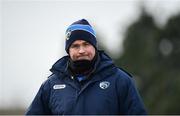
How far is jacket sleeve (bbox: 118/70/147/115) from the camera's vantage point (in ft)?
21.4

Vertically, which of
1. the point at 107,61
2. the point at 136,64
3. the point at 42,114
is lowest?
the point at 136,64

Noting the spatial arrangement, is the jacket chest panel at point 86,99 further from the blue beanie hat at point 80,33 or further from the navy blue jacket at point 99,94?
the blue beanie hat at point 80,33

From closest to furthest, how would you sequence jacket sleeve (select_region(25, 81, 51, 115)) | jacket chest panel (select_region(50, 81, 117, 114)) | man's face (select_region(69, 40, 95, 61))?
jacket chest panel (select_region(50, 81, 117, 114)) < man's face (select_region(69, 40, 95, 61)) < jacket sleeve (select_region(25, 81, 51, 115))

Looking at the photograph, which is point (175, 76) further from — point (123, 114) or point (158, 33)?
point (123, 114)

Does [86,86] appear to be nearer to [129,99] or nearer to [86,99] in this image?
[86,99]

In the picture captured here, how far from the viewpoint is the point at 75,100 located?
21.5ft

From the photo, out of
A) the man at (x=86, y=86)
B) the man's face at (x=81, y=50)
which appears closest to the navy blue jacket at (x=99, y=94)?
the man at (x=86, y=86)

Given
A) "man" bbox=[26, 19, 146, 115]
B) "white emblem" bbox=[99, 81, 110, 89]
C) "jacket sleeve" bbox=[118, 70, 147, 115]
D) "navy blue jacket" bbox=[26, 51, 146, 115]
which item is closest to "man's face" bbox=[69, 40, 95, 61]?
"man" bbox=[26, 19, 146, 115]

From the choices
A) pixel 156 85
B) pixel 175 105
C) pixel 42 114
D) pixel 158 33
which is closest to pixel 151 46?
pixel 158 33

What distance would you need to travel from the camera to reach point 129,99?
654 centimetres

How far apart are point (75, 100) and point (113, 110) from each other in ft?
1.07

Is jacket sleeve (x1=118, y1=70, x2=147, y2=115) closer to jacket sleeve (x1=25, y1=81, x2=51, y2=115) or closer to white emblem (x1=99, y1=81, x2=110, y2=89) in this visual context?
white emblem (x1=99, y1=81, x2=110, y2=89)

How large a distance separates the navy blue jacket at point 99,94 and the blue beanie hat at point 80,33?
0.60ft

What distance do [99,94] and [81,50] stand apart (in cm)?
40
